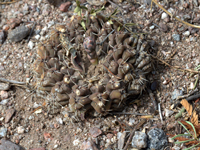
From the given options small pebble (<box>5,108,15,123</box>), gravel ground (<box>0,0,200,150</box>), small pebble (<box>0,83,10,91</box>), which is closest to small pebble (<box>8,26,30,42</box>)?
gravel ground (<box>0,0,200,150</box>)

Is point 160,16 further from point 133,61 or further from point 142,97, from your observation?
point 142,97

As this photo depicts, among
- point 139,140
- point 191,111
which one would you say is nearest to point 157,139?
point 139,140

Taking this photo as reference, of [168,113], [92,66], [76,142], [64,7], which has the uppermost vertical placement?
[64,7]

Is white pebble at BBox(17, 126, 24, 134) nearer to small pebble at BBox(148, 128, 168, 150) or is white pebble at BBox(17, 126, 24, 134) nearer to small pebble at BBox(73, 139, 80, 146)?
small pebble at BBox(73, 139, 80, 146)

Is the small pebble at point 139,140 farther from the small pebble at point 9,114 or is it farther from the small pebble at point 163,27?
the small pebble at point 9,114

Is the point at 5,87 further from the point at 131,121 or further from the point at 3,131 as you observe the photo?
the point at 131,121

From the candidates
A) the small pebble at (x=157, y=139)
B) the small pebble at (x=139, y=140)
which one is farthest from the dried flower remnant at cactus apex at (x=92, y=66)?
the small pebble at (x=157, y=139)

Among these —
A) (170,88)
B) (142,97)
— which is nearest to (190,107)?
(170,88)
